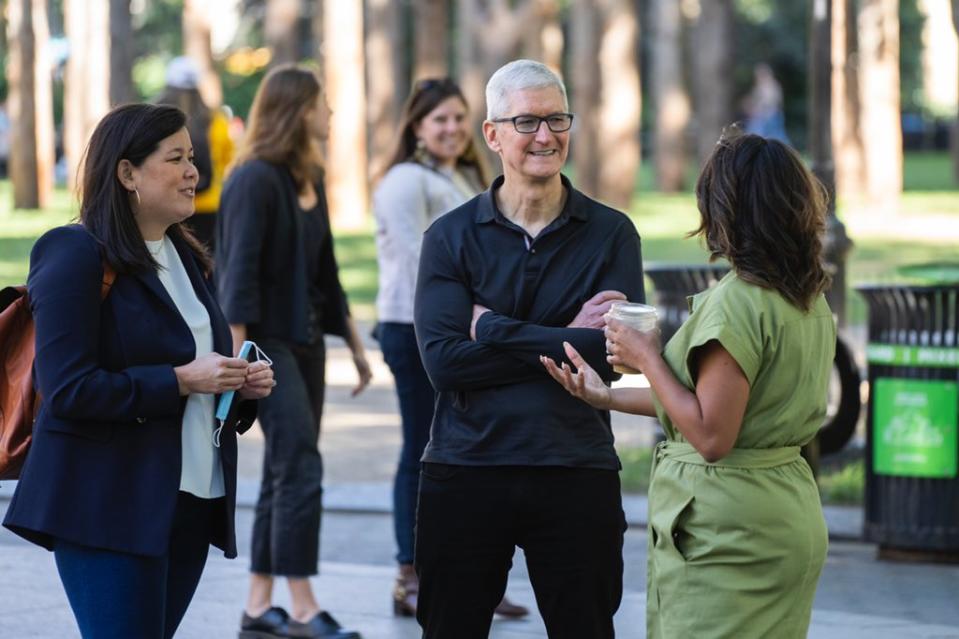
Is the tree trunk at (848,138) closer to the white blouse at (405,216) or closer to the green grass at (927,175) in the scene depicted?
the green grass at (927,175)

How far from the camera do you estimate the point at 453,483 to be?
4398 millimetres

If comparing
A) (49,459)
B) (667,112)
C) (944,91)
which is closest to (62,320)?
(49,459)

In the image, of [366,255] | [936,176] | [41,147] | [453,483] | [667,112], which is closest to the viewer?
[453,483]

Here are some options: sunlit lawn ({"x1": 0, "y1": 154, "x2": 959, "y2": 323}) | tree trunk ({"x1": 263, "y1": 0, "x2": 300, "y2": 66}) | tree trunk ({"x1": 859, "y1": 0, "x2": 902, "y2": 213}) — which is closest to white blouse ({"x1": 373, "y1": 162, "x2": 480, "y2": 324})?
sunlit lawn ({"x1": 0, "y1": 154, "x2": 959, "y2": 323})

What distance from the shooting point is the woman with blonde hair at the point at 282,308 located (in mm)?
6277

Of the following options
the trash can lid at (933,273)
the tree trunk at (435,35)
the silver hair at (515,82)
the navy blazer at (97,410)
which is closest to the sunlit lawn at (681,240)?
the tree trunk at (435,35)

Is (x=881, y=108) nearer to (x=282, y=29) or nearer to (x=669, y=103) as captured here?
(x=669, y=103)

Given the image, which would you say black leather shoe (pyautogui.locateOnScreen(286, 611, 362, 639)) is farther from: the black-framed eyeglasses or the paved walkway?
the black-framed eyeglasses

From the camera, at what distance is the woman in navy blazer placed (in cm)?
399

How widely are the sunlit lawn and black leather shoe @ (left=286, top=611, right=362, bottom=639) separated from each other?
6.68 m

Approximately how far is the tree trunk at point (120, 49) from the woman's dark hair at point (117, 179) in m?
21.0

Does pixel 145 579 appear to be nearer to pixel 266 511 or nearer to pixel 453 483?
pixel 453 483

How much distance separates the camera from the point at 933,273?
7930 millimetres

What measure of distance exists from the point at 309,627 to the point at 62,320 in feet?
8.63
